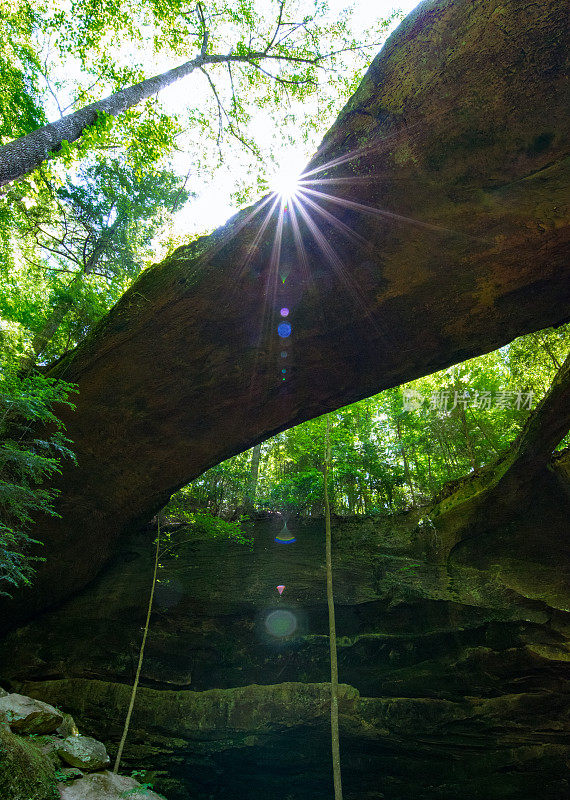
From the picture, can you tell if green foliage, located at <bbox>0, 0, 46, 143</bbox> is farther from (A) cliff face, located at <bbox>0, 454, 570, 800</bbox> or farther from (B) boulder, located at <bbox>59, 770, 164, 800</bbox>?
A: (B) boulder, located at <bbox>59, 770, 164, 800</bbox>

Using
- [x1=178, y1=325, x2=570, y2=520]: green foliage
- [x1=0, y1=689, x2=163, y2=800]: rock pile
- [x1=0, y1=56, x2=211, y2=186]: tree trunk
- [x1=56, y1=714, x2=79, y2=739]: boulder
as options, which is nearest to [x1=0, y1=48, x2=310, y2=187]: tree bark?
[x1=0, y1=56, x2=211, y2=186]: tree trunk

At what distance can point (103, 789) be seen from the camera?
465 centimetres

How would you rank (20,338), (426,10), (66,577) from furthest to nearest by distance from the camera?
(66,577) → (20,338) → (426,10)

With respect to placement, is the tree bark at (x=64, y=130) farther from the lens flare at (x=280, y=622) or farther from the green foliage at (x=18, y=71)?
the lens flare at (x=280, y=622)

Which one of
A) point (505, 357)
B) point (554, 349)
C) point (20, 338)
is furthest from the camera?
point (505, 357)

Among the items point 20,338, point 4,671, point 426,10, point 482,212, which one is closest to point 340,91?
point 426,10

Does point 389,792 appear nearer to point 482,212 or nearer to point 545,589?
point 545,589

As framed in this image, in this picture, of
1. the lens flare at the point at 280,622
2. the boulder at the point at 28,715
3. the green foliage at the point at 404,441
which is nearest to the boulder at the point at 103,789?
the boulder at the point at 28,715

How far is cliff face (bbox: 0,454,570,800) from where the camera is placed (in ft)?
21.6

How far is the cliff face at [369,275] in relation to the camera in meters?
4.12

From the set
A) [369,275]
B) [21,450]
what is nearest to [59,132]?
[21,450]

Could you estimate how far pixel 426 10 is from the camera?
4312 mm

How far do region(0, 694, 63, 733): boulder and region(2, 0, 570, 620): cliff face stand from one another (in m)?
2.07

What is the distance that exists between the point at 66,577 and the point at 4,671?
2.02 m
